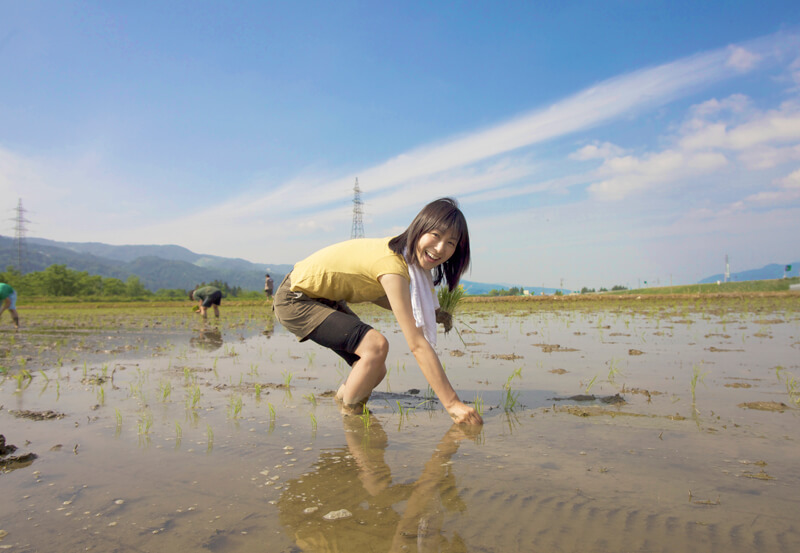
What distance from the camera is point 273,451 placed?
2.54 metres

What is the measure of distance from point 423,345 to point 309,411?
108 cm

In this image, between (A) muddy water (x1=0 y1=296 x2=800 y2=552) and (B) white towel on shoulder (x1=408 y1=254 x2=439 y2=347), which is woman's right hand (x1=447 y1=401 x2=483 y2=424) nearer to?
(A) muddy water (x1=0 y1=296 x2=800 y2=552)

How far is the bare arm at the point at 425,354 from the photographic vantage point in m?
2.91

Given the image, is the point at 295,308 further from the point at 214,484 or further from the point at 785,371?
the point at 785,371

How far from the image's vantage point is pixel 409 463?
2303 millimetres

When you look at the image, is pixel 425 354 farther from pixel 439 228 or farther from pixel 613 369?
pixel 613 369

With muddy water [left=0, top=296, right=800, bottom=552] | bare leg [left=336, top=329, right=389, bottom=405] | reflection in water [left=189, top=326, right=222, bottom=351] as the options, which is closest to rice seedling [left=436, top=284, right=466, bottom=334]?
muddy water [left=0, top=296, right=800, bottom=552]

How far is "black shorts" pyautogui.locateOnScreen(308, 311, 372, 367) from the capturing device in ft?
10.8

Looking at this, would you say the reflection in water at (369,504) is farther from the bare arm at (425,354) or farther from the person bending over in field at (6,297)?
the person bending over in field at (6,297)

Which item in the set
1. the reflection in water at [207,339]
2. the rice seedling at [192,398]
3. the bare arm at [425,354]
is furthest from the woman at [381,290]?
the reflection in water at [207,339]

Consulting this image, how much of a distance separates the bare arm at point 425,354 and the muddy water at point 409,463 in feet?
0.42

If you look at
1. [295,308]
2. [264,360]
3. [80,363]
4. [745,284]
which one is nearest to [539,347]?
[264,360]

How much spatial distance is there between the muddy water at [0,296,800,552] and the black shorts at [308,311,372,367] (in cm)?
50

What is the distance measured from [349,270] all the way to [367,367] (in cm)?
68
